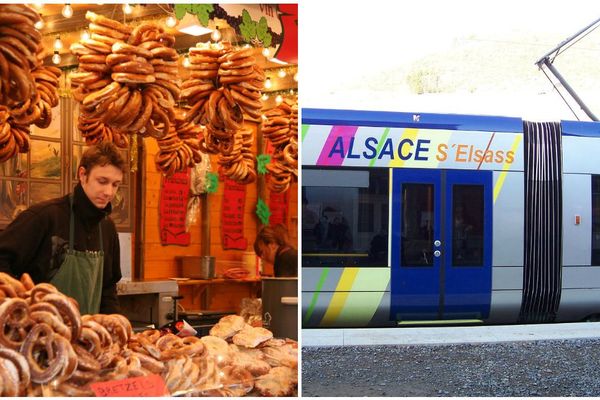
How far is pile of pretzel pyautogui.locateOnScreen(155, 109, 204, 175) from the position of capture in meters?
4.60

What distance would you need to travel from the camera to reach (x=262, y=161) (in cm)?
526

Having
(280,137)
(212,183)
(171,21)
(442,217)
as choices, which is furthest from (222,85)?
(442,217)

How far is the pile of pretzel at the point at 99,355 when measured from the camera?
2.12m

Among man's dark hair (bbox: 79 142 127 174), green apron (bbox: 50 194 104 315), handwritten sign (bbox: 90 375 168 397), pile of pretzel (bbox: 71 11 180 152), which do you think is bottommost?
handwritten sign (bbox: 90 375 168 397)

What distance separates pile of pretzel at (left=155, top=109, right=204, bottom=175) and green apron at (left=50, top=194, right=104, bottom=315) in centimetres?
165

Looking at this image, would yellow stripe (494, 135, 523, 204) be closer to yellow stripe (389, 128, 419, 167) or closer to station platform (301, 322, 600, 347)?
yellow stripe (389, 128, 419, 167)

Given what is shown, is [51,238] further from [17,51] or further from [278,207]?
[278,207]

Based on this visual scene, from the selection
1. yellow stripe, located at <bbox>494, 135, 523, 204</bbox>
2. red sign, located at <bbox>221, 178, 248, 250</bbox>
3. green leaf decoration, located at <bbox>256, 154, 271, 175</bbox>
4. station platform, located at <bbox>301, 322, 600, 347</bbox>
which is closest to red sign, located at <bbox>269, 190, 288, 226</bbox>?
red sign, located at <bbox>221, 178, 248, 250</bbox>

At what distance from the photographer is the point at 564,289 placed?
9562 millimetres

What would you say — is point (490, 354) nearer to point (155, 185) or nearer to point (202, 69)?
point (155, 185)

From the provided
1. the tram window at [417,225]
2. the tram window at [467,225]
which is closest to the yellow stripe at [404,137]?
the tram window at [417,225]

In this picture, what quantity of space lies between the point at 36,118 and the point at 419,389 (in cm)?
536

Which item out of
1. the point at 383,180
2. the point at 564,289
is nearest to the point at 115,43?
the point at 383,180

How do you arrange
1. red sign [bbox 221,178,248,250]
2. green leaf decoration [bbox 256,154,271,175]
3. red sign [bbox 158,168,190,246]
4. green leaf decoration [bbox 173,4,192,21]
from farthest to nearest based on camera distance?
red sign [bbox 158,168,190,246]
green leaf decoration [bbox 256,154,271,175]
red sign [bbox 221,178,248,250]
green leaf decoration [bbox 173,4,192,21]
